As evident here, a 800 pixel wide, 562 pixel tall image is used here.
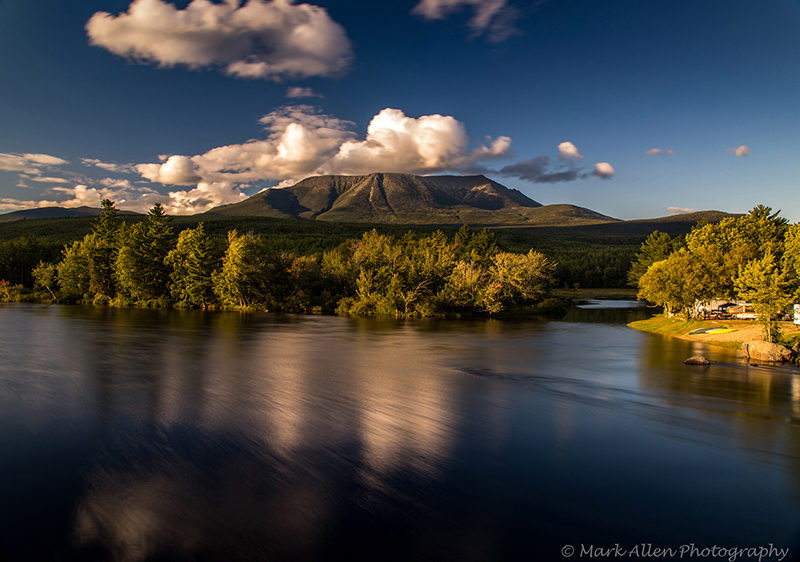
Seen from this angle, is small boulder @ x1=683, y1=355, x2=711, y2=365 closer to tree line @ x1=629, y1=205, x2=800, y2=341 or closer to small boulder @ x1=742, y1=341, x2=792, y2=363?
small boulder @ x1=742, y1=341, x2=792, y2=363

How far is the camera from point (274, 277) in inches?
2667

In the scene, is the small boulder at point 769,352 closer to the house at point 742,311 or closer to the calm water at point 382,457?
the calm water at point 382,457

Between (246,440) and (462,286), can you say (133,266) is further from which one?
(246,440)

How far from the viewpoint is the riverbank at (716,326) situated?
120 feet

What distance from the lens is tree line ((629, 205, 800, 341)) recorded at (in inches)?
1342

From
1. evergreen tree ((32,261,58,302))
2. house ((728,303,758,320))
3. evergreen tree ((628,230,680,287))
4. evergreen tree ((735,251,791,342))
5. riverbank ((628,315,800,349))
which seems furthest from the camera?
evergreen tree ((628,230,680,287))

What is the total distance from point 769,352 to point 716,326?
551 inches

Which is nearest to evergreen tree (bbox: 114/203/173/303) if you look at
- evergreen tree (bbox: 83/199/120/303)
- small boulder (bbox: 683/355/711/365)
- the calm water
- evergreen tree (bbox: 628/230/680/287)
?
evergreen tree (bbox: 83/199/120/303)

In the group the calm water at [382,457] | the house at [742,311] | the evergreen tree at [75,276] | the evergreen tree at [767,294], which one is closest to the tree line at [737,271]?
the evergreen tree at [767,294]

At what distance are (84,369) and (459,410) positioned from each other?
771 inches

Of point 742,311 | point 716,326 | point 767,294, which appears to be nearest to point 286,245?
point 742,311

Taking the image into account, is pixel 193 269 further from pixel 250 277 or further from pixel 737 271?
pixel 737 271

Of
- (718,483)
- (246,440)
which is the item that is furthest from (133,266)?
(718,483)

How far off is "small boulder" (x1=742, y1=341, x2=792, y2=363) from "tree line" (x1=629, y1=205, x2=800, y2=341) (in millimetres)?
2488
